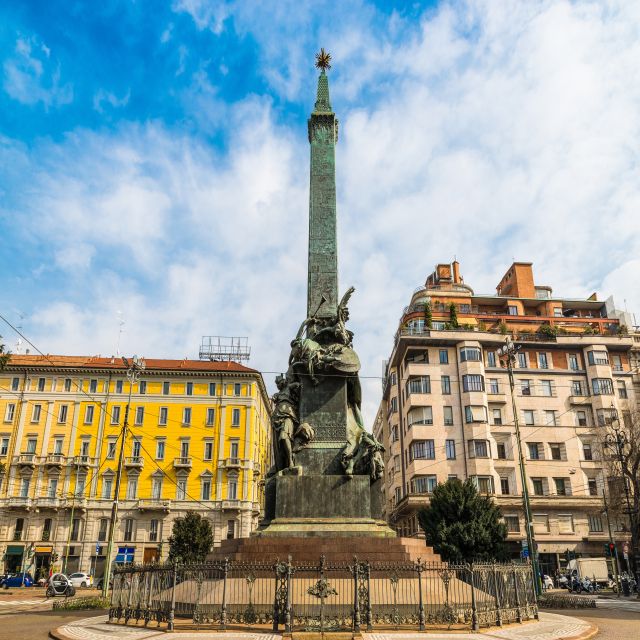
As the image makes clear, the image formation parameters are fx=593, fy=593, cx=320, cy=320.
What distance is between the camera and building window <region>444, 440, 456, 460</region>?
4903 centimetres

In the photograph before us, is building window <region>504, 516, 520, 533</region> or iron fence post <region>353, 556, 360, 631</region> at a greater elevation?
building window <region>504, 516, 520, 533</region>

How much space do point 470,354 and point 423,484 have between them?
12340mm

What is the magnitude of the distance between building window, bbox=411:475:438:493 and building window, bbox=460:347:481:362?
A: 36.1 feet

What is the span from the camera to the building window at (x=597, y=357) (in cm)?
5478

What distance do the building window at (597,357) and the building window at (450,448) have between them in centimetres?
1619

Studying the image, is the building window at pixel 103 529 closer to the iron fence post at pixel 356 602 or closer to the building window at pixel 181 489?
the building window at pixel 181 489

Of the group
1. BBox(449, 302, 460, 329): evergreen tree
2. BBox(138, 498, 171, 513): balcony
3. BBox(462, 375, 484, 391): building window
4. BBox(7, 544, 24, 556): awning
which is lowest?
BBox(7, 544, 24, 556): awning

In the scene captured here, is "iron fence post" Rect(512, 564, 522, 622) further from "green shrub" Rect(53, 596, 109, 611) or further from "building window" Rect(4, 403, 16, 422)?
"building window" Rect(4, 403, 16, 422)

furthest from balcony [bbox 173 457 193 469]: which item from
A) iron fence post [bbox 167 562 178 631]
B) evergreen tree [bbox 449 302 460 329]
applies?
iron fence post [bbox 167 562 178 631]

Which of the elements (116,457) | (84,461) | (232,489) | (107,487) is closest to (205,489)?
(232,489)

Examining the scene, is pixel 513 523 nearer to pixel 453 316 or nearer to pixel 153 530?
pixel 453 316

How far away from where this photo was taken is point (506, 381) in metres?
54.0

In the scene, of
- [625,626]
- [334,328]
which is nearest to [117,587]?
[334,328]

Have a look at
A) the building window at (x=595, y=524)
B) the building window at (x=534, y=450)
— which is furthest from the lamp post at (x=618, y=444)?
the building window at (x=534, y=450)
